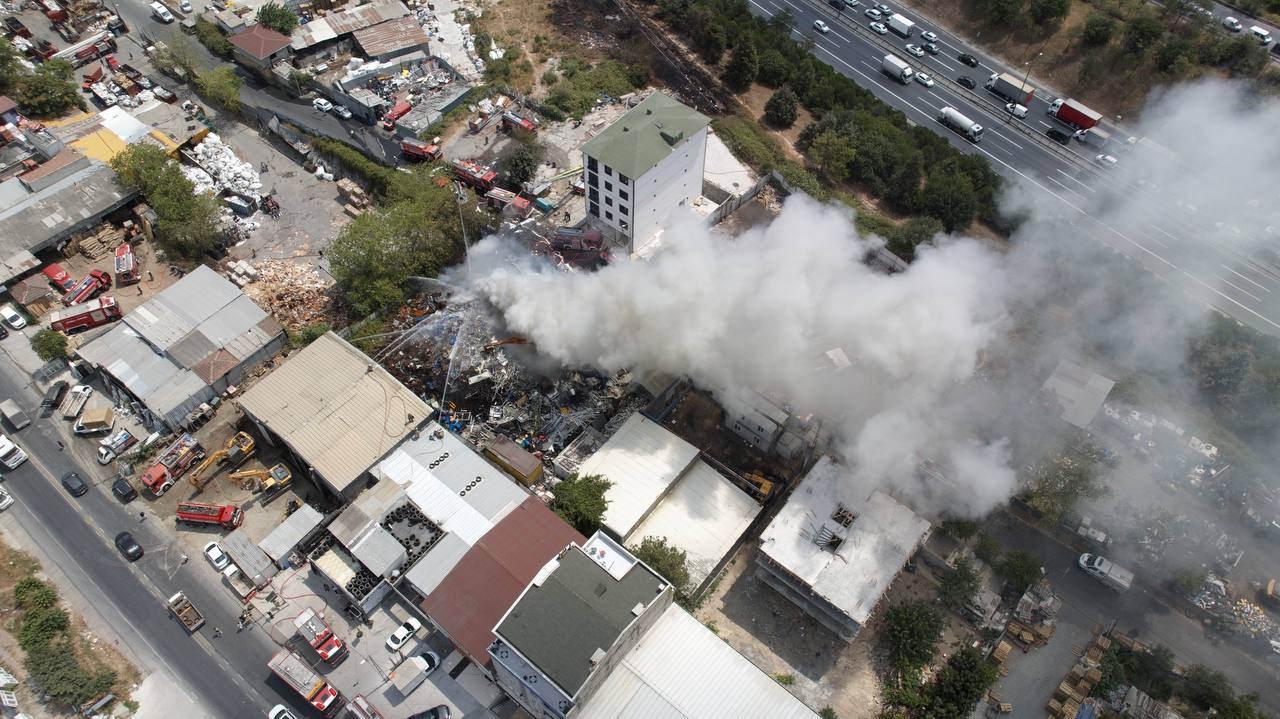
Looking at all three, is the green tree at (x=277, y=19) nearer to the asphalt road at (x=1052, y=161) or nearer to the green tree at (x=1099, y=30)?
the asphalt road at (x=1052, y=161)

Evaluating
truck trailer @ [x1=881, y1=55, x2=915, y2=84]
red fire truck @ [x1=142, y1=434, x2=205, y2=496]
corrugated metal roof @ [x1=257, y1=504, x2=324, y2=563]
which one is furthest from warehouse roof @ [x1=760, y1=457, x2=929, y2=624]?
truck trailer @ [x1=881, y1=55, x2=915, y2=84]

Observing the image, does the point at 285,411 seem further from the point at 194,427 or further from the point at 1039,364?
the point at 1039,364

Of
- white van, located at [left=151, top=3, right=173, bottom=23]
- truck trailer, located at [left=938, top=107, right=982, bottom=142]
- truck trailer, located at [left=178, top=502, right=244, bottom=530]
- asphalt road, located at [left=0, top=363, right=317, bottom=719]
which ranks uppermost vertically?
truck trailer, located at [left=938, top=107, right=982, bottom=142]

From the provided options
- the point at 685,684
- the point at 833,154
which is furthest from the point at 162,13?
the point at 685,684

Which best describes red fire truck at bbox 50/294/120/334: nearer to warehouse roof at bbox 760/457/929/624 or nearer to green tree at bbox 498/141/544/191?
green tree at bbox 498/141/544/191

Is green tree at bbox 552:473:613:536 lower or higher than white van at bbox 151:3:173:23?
lower

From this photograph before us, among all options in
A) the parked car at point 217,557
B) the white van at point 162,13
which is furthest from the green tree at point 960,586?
the white van at point 162,13
